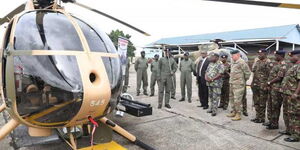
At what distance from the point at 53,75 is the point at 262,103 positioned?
4.76 m

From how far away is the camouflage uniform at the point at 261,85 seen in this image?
210 inches

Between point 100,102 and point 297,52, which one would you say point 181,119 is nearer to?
point 297,52

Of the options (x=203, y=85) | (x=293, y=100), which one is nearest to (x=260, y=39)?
(x=203, y=85)

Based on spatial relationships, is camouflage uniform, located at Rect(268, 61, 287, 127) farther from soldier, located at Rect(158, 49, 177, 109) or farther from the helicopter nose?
the helicopter nose

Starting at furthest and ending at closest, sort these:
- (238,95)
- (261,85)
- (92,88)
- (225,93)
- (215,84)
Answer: (225,93)
(215,84)
(238,95)
(261,85)
(92,88)

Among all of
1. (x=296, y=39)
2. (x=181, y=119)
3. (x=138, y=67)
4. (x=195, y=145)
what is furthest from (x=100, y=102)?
(x=296, y=39)

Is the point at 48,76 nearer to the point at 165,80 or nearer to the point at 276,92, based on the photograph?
the point at 276,92

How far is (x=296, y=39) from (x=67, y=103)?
2856 cm

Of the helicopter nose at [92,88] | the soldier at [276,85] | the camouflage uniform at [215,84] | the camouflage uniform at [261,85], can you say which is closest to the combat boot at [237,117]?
the camouflage uniform at [261,85]

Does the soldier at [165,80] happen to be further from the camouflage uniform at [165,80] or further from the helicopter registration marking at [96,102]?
the helicopter registration marking at [96,102]

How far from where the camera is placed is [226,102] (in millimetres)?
7031

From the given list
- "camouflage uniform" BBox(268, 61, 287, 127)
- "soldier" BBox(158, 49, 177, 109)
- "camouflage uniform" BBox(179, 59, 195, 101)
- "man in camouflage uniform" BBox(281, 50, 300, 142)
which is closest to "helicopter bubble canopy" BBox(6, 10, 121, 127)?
"man in camouflage uniform" BBox(281, 50, 300, 142)

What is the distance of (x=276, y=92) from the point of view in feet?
15.8

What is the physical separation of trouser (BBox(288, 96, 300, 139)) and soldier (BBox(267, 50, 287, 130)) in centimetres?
60
